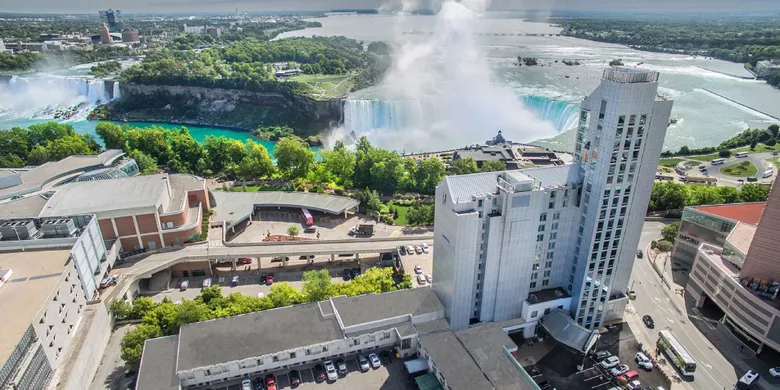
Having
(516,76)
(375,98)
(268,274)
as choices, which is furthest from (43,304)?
(516,76)

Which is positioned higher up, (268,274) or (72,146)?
(72,146)

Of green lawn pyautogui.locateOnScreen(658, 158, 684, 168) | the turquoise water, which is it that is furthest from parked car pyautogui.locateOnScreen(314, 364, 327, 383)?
the turquoise water

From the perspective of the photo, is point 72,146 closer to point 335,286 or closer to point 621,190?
point 335,286

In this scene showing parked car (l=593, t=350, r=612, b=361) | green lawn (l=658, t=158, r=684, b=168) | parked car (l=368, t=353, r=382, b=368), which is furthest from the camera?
green lawn (l=658, t=158, r=684, b=168)

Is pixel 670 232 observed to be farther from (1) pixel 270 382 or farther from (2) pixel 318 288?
(1) pixel 270 382

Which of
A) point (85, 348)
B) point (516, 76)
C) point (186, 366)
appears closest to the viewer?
point (186, 366)

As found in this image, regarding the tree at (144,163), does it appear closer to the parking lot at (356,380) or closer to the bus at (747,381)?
the parking lot at (356,380)

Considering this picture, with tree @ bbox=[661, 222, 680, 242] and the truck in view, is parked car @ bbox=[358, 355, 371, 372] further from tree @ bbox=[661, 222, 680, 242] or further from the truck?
tree @ bbox=[661, 222, 680, 242]
